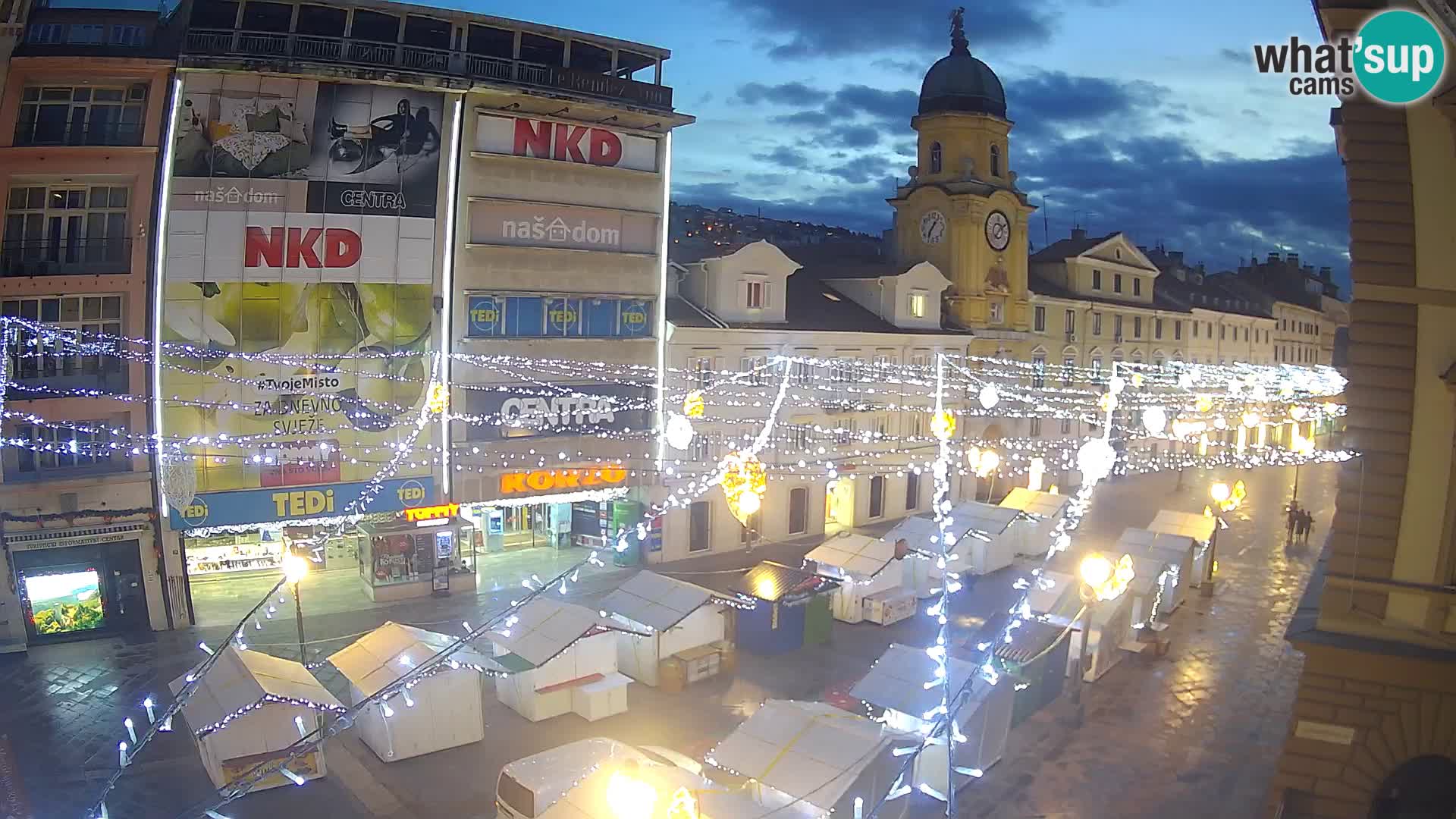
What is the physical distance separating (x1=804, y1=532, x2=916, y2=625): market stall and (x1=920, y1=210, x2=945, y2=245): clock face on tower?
16457 millimetres

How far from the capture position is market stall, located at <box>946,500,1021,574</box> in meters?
27.8

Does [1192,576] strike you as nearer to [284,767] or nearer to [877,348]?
[877,348]

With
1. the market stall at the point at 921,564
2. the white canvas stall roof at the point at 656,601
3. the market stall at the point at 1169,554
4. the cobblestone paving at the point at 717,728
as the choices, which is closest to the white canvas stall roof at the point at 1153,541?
the market stall at the point at 1169,554

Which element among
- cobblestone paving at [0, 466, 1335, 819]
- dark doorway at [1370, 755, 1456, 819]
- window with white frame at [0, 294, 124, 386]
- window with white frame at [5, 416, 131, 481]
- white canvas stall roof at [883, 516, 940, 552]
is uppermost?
window with white frame at [0, 294, 124, 386]

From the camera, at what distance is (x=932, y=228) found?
37406mm

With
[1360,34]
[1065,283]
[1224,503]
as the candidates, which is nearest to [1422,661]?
[1360,34]

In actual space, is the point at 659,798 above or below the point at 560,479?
below

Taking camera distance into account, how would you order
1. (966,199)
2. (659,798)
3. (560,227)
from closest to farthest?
(659,798) < (560,227) < (966,199)

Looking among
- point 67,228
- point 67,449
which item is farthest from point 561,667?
point 67,228

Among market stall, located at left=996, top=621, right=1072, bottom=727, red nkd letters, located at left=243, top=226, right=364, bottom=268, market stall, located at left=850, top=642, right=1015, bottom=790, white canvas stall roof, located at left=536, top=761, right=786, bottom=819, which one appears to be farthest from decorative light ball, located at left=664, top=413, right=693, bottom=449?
white canvas stall roof, located at left=536, top=761, right=786, bottom=819

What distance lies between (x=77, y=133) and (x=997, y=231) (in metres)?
28.9

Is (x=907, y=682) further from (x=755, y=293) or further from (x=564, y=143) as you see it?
(x=755, y=293)

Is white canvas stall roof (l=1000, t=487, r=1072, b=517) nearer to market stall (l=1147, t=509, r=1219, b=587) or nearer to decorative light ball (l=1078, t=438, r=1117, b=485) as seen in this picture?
market stall (l=1147, t=509, r=1219, b=587)

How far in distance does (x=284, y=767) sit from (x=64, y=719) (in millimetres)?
5302
